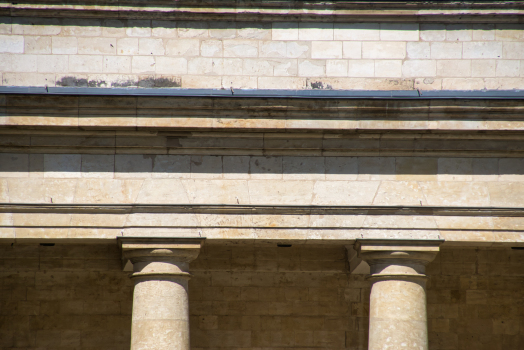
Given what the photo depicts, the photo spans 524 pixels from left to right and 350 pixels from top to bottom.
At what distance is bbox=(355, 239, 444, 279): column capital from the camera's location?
1291 centimetres

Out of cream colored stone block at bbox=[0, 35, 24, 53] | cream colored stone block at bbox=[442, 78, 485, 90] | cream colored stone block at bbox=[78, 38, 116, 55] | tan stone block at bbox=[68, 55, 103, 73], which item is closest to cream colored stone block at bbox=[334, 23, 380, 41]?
cream colored stone block at bbox=[442, 78, 485, 90]

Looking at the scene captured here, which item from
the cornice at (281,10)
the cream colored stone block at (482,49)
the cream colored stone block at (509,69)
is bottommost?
the cream colored stone block at (509,69)

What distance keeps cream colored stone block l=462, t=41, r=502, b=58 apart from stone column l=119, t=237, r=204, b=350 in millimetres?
7704

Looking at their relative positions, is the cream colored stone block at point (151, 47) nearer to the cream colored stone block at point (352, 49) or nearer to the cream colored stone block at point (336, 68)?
the cream colored stone block at point (336, 68)

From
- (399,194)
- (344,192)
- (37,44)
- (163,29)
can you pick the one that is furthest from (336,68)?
(37,44)

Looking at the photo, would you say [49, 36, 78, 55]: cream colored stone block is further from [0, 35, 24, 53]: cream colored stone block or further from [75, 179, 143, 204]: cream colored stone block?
[75, 179, 143, 204]: cream colored stone block

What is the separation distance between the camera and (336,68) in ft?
46.7

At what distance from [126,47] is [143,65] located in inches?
→ 23.9

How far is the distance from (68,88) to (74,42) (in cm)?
134

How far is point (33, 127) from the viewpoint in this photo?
509 inches

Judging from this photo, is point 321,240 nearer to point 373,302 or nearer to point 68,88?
point 373,302

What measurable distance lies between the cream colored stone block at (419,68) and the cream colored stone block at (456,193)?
2725mm

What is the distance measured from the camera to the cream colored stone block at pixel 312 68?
14.2 meters

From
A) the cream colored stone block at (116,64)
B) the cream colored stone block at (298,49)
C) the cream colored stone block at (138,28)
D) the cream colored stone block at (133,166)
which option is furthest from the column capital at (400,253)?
the cream colored stone block at (138,28)
